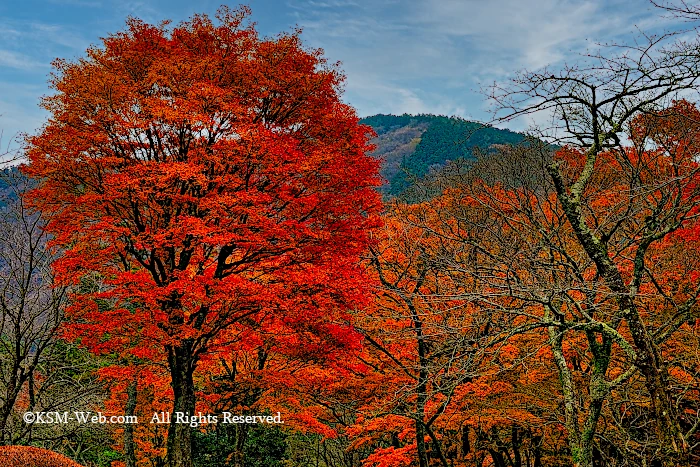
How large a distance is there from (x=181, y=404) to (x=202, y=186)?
523 centimetres

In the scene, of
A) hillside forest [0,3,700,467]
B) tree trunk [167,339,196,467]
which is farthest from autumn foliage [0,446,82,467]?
tree trunk [167,339,196,467]

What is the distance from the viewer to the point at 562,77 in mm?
5777

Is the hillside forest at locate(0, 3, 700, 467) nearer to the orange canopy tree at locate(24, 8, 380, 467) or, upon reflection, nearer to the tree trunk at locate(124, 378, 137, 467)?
the orange canopy tree at locate(24, 8, 380, 467)

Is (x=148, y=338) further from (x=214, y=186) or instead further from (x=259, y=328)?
(x=214, y=186)

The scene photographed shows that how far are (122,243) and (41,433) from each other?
4.63 metres

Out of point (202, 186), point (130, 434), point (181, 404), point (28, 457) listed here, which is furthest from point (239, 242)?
point (130, 434)

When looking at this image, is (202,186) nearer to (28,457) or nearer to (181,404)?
(181,404)

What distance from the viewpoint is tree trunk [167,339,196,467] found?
11.6 m

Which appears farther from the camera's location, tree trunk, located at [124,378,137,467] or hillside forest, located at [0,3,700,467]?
tree trunk, located at [124,378,137,467]

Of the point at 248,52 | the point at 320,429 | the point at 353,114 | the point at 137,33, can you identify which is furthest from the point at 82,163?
the point at 320,429

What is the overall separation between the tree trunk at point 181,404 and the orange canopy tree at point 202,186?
35 millimetres

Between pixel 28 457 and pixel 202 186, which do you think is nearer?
pixel 28 457

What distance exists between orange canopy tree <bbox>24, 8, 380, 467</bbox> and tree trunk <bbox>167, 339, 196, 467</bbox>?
0.03 metres

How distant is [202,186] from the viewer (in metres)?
11.2
